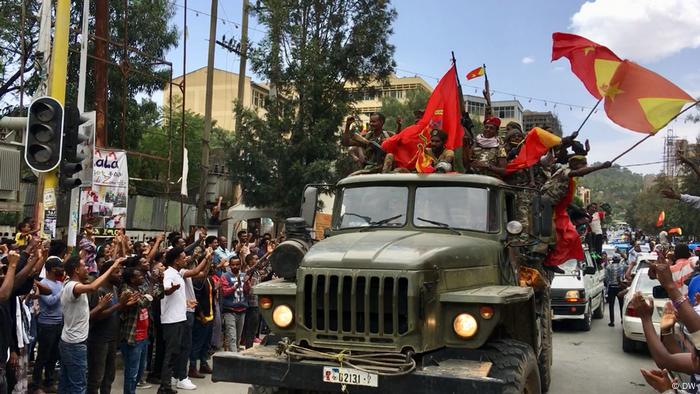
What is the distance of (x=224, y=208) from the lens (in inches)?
1092

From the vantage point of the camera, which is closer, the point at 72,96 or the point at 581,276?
the point at 581,276

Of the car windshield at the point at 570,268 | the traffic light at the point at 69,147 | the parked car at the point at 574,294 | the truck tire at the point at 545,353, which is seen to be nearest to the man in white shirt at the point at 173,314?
the traffic light at the point at 69,147

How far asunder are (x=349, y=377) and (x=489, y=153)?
459cm

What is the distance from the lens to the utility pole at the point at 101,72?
656 inches

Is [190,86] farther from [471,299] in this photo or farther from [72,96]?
[471,299]

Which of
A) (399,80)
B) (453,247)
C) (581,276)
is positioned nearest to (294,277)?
(453,247)

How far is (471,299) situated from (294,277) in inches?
70.2

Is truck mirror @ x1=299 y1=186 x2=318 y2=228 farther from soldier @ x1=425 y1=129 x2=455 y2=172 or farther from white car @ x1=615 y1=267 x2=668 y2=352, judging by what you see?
white car @ x1=615 y1=267 x2=668 y2=352

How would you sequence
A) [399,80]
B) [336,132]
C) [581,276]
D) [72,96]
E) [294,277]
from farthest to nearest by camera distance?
[399,80] → [72,96] → [336,132] → [581,276] → [294,277]

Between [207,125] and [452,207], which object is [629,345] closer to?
[452,207]

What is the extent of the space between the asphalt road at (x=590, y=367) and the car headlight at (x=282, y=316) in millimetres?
3079

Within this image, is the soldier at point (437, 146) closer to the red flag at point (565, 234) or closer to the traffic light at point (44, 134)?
the red flag at point (565, 234)

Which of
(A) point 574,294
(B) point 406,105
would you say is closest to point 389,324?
(A) point 574,294

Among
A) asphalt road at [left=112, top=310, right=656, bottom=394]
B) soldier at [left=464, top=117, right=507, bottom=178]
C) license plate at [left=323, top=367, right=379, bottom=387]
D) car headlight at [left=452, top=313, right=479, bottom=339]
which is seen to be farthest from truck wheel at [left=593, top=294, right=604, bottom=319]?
license plate at [left=323, top=367, right=379, bottom=387]
